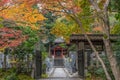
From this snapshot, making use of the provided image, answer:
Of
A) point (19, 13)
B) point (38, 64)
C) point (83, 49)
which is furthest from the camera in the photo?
point (38, 64)

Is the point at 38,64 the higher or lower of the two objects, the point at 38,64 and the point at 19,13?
the lower

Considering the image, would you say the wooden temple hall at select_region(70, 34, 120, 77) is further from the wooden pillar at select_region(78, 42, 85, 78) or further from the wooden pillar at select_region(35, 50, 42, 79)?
the wooden pillar at select_region(35, 50, 42, 79)

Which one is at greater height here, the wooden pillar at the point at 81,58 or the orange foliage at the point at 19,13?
the orange foliage at the point at 19,13

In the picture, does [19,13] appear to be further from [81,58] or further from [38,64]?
[81,58]

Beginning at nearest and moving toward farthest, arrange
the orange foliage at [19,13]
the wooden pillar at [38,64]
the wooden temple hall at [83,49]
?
the orange foliage at [19,13] → the wooden temple hall at [83,49] → the wooden pillar at [38,64]

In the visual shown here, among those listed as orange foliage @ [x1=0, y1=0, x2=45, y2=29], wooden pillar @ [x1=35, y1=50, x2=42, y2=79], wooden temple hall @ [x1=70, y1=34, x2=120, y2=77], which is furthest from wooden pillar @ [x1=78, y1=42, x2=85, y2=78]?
orange foliage @ [x1=0, y1=0, x2=45, y2=29]

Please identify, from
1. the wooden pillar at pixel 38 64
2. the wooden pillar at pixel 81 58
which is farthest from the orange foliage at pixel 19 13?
the wooden pillar at pixel 81 58

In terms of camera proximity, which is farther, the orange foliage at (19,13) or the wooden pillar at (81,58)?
the wooden pillar at (81,58)

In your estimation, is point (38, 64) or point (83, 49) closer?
point (83, 49)

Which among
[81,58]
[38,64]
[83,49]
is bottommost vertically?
[38,64]

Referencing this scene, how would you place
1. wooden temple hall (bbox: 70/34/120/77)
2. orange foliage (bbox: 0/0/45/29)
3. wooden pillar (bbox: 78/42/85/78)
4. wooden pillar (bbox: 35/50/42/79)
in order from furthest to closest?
wooden pillar (bbox: 35/50/42/79) < wooden pillar (bbox: 78/42/85/78) < wooden temple hall (bbox: 70/34/120/77) < orange foliage (bbox: 0/0/45/29)

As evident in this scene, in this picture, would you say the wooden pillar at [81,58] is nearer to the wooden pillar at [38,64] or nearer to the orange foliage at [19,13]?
the wooden pillar at [38,64]

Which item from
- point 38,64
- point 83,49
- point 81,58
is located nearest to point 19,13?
point 38,64

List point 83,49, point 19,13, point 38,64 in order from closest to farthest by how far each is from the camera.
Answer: point 19,13
point 83,49
point 38,64
